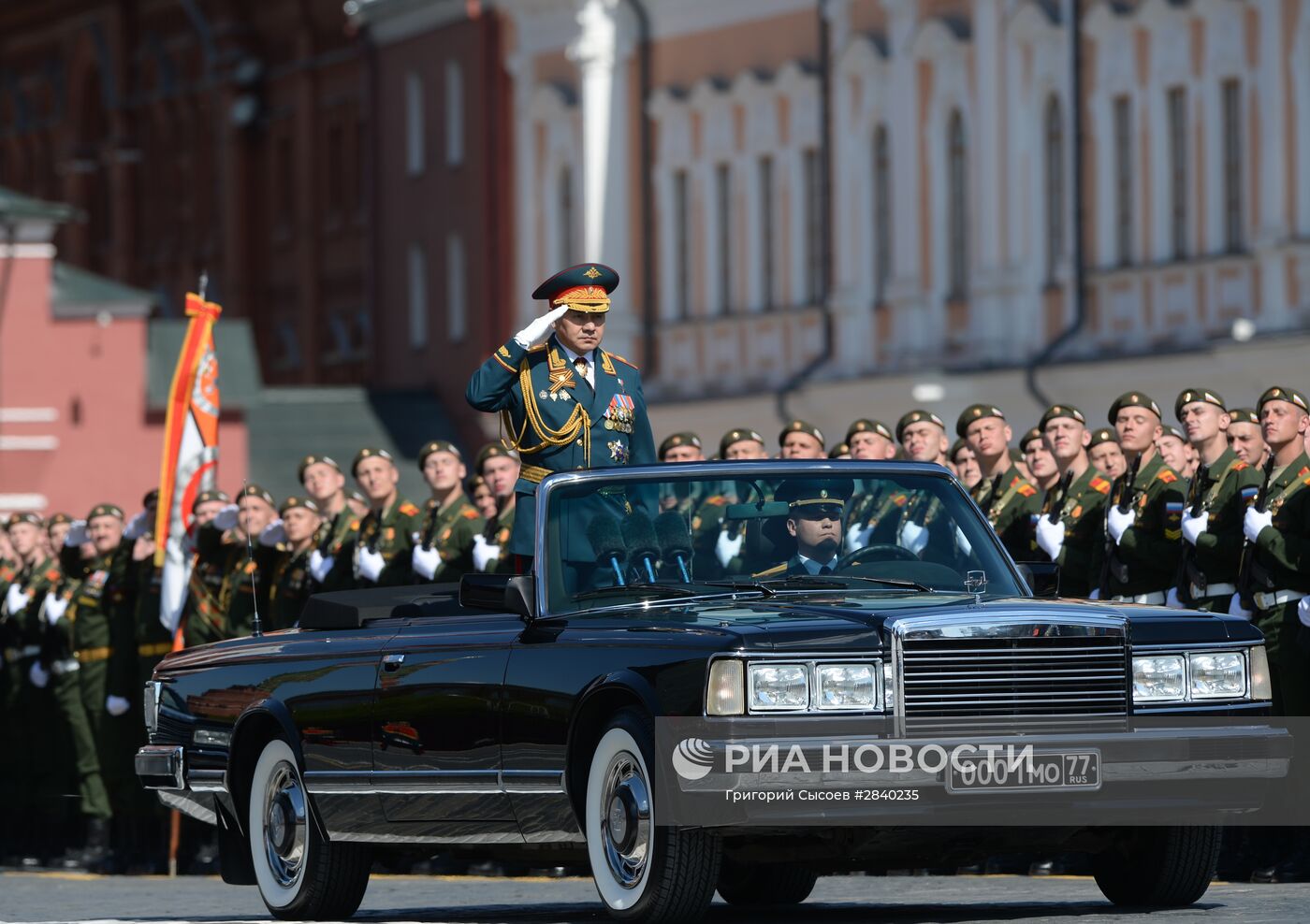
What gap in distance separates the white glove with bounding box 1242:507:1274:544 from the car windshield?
2738 mm

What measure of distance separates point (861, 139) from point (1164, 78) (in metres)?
5.76

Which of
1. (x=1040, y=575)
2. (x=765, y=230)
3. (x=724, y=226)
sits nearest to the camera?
(x=1040, y=575)

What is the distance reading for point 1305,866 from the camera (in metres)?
15.2

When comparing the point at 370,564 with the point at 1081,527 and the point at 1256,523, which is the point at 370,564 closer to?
the point at 1081,527

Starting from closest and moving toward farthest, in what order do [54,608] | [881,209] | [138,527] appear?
[138,527], [54,608], [881,209]

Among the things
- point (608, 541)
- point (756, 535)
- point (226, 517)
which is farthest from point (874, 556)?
point (226, 517)

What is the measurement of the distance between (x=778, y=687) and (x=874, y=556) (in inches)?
51.1

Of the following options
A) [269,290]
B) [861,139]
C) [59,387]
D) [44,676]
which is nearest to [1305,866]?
[44,676]

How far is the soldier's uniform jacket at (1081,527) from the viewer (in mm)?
16906

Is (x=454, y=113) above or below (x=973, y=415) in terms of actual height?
above

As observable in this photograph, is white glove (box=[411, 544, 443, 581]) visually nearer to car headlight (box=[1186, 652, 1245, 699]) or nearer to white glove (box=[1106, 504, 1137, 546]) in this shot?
white glove (box=[1106, 504, 1137, 546])

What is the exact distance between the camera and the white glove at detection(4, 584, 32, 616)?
80.2 ft

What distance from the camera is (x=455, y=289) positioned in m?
51.0

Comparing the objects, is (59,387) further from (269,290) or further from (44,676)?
(44,676)
